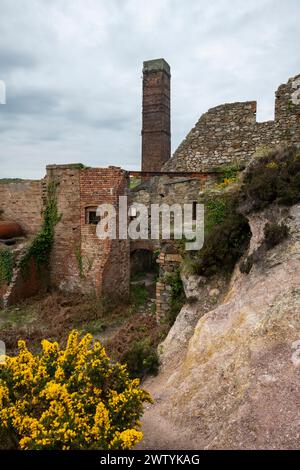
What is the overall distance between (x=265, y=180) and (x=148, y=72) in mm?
12847

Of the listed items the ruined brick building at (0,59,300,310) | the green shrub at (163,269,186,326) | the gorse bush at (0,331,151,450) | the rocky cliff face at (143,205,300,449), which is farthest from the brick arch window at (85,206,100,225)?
the gorse bush at (0,331,151,450)

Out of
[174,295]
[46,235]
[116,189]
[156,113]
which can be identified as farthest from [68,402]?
[156,113]

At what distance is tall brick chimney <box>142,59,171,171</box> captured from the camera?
1764 centimetres

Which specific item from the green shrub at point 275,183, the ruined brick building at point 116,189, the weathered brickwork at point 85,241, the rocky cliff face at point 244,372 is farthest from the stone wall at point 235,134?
the rocky cliff face at point 244,372

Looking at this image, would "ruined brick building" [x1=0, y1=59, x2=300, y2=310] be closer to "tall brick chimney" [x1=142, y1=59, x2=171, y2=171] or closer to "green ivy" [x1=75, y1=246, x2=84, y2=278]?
"green ivy" [x1=75, y1=246, x2=84, y2=278]

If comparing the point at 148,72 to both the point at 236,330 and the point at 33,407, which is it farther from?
the point at 33,407

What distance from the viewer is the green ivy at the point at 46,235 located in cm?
1470

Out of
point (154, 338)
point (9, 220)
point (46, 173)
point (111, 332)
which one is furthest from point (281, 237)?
point (9, 220)

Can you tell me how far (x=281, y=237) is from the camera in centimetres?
641

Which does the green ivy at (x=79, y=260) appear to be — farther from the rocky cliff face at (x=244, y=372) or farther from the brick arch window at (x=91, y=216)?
the rocky cliff face at (x=244, y=372)

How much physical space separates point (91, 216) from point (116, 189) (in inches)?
65.2

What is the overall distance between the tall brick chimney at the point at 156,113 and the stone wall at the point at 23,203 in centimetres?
616

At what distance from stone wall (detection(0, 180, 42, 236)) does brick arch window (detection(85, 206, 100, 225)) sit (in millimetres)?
2944

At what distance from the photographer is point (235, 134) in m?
12.9
